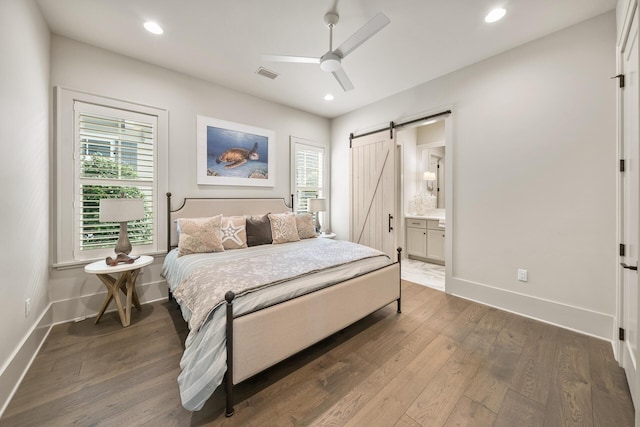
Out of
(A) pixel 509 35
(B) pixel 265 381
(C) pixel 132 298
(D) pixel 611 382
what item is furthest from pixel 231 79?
(D) pixel 611 382

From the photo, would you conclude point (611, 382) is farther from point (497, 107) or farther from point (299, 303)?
point (497, 107)

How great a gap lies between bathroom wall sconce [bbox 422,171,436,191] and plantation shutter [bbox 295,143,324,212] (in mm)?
2371

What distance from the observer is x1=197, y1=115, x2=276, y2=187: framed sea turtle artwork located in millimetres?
3537

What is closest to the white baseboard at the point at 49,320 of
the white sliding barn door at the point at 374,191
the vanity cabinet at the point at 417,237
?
the white sliding barn door at the point at 374,191

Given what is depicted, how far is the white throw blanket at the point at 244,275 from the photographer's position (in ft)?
5.45

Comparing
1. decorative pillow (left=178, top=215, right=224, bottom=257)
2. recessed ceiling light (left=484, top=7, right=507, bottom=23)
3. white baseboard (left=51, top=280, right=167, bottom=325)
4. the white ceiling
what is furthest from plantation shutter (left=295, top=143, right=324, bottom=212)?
recessed ceiling light (left=484, top=7, right=507, bottom=23)

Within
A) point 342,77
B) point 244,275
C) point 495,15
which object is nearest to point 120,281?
point 244,275

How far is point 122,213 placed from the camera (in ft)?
8.39

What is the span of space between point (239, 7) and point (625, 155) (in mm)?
3422

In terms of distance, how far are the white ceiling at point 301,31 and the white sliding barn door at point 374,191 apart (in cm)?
116

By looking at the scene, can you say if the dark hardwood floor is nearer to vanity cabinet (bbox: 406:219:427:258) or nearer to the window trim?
vanity cabinet (bbox: 406:219:427:258)

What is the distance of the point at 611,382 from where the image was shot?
177cm

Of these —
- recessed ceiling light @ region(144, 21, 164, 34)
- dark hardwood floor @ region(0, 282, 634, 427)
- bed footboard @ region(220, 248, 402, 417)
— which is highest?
recessed ceiling light @ region(144, 21, 164, 34)

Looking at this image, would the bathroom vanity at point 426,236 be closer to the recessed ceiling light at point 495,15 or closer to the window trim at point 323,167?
the window trim at point 323,167
